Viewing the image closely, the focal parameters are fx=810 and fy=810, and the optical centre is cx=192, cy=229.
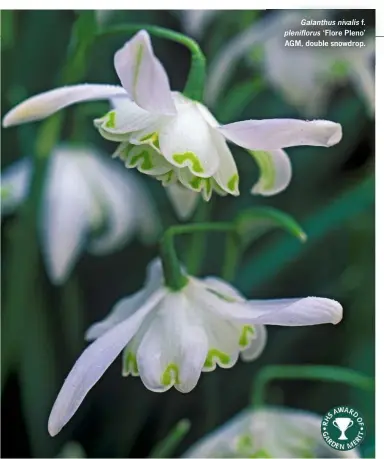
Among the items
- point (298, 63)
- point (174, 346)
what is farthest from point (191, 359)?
point (298, 63)

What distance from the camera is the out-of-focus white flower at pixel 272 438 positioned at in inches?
28.4

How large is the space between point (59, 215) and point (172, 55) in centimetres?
20

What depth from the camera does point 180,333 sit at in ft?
1.91

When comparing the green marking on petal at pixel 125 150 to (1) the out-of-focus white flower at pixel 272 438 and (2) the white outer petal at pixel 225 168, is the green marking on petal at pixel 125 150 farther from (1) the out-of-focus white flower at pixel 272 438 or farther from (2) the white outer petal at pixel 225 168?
(1) the out-of-focus white flower at pixel 272 438

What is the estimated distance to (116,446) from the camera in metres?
0.84

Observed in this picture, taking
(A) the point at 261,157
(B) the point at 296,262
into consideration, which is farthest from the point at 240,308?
(B) the point at 296,262

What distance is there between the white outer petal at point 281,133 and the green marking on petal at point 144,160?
6 cm

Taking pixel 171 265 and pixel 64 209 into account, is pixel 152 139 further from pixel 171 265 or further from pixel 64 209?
pixel 64 209

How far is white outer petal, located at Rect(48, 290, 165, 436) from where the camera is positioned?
0.56 meters

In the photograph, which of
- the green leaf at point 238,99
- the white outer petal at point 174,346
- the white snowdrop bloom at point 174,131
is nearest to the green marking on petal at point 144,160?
the white snowdrop bloom at point 174,131

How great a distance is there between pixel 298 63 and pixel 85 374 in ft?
1.31

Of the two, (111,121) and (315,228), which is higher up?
(111,121)

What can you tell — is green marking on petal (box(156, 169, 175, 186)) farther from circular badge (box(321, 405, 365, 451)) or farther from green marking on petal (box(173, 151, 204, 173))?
circular badge (box(321, 405, 365, 451))

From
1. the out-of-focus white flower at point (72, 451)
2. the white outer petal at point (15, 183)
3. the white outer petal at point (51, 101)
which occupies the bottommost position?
the out-of-focus white flower at point (72, 451)
